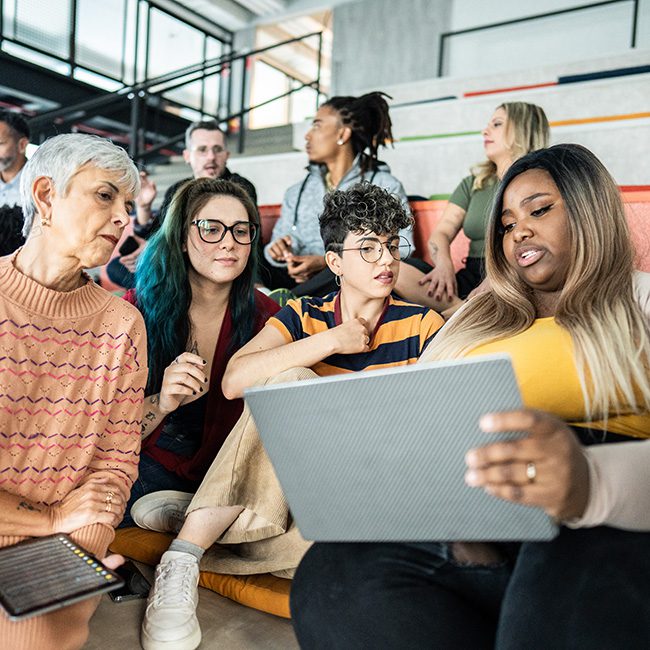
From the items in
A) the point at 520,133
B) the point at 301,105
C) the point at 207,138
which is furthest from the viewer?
the point at 301,105

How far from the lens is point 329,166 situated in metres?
3.05

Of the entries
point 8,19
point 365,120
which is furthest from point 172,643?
point 8,19

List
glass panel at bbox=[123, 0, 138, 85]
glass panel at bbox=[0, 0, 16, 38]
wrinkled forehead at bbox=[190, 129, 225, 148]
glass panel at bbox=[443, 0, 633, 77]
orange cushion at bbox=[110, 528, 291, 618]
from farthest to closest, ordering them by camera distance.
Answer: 1. glass panel at bbox=[123, 0, 138, 85]
2. glass panel at bbox=[0, 0, 16, 38]
3. glass panel at bbox=[443, 0, 633, 77]
4. wrinkled forehead at bbox=[190, 129, 225, 148]
5. orange cushion at bbox=[110, 528, 291, 618]

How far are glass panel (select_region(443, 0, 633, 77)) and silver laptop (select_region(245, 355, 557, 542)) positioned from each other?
251 inches

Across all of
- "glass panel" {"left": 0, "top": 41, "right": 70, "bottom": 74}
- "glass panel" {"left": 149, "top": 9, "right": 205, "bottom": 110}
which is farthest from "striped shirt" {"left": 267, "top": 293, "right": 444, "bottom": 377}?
"glass panel" {"left": 149, "top": 9, "right": 205, "bottom": 110}

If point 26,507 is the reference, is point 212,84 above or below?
above

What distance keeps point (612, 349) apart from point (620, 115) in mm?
2905

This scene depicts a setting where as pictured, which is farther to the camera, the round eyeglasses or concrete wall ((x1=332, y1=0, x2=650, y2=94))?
concrete wall ((x1=332, y1=0, x2=650, y2=94))

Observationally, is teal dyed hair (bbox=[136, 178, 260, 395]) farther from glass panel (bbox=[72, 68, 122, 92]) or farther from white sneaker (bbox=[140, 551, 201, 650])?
glass panel (bbox=[72, 68, 122, 92])

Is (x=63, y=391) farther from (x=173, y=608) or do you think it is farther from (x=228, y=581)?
(x=228, y=581)

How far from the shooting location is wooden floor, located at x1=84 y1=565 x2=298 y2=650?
132 cm

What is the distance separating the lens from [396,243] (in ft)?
5.74

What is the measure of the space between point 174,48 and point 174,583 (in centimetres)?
911

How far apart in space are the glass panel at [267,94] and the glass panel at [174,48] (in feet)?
3.17
